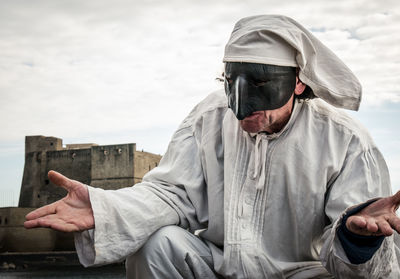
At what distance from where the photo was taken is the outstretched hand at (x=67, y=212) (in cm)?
230

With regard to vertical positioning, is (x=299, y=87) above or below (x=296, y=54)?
below

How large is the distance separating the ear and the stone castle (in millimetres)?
24864

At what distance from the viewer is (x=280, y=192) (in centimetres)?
261

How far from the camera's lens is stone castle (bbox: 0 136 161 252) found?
26828 millimetres

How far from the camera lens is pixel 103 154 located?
3022 centimetres

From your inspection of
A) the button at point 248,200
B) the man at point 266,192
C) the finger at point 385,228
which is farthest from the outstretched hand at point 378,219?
the button at point 248,200

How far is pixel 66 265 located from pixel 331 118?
2546cm

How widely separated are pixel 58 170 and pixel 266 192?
29.7 meters

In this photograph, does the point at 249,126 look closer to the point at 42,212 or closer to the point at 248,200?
the point at 248,200

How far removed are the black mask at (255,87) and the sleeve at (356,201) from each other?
0.41m

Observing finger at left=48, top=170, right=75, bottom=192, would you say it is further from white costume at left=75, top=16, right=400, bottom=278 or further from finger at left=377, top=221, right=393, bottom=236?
finger at left=377, top=221, right=393, bottom=236

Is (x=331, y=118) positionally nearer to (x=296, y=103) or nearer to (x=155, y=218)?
(x=296, y=103)

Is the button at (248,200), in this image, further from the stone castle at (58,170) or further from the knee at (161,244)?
the stone castle at (58,170)

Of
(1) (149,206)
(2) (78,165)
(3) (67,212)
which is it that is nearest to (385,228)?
(1) (149,206)
